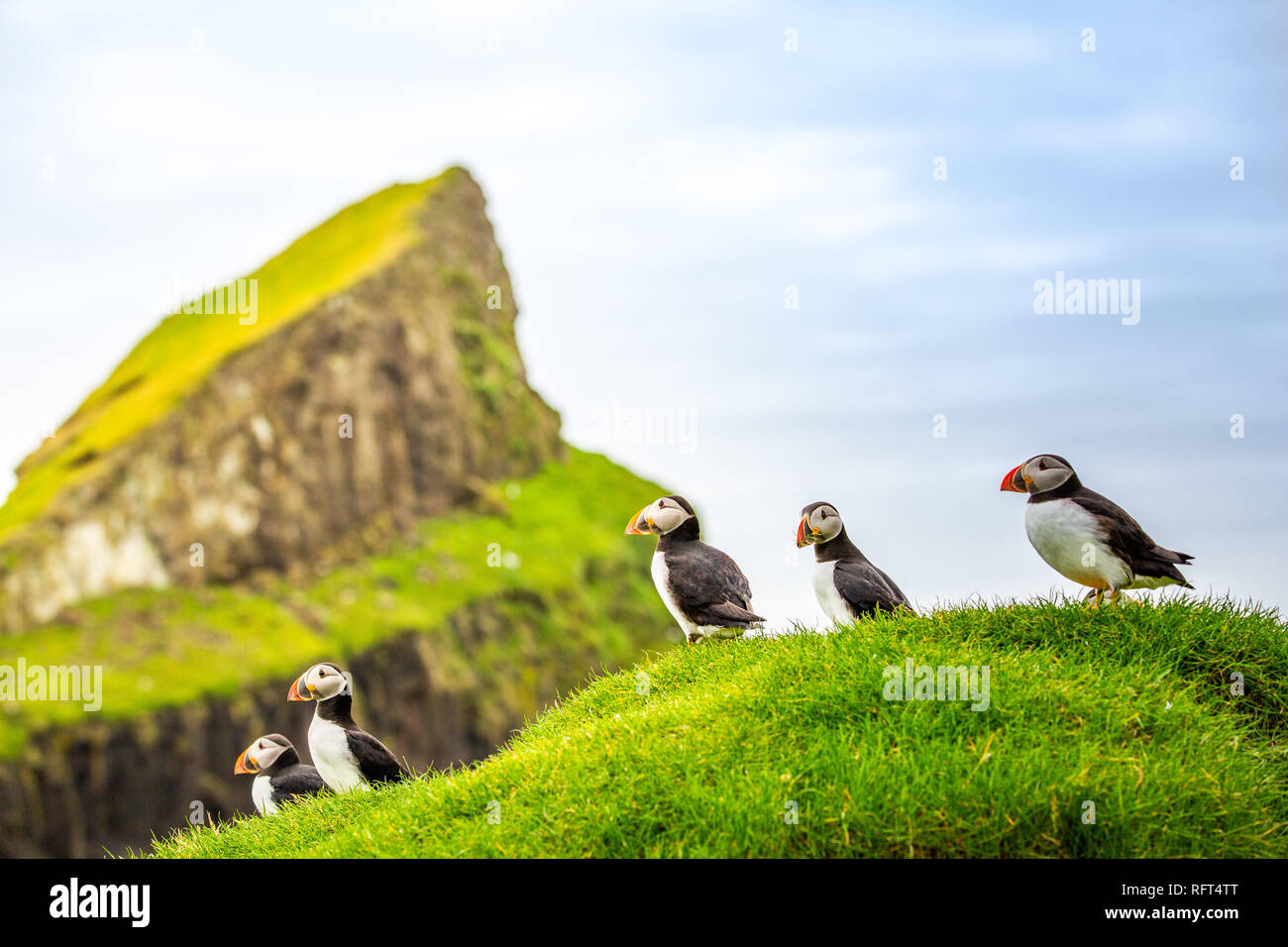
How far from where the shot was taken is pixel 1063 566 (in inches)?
333

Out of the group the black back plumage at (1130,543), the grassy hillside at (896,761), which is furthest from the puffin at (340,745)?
the black back plumage at (1130,543)

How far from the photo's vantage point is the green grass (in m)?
27.1

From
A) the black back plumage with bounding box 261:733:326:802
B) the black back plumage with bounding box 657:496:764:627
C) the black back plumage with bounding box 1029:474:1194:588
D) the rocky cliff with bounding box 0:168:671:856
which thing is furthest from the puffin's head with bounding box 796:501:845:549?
the rocky cliff with bounding box 0:168:671:856

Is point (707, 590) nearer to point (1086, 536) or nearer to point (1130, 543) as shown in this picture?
point (1086, 536)

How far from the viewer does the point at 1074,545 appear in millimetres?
8258

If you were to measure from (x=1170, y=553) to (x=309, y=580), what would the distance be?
2427 centimetres

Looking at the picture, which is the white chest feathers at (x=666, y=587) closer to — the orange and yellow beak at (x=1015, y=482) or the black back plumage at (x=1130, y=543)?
the orange and yellow beak at (x=1015, y=482)

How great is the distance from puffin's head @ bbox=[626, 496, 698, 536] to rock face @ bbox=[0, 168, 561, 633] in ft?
67.0

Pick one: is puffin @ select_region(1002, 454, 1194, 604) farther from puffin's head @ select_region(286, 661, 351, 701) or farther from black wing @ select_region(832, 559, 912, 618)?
puffin's head @ select_region(286, 661, 351, 701)

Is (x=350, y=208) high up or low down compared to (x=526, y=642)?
up

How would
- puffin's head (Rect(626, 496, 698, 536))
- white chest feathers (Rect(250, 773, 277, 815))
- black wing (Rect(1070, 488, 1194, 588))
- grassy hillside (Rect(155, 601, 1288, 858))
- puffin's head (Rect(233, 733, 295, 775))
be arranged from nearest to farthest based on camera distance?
grassy hillside (Rect(155, 601, 1288, 858)) → black wing (Rect(1070, 488, 1194, 588)) → puffin's head (Rect(626, 496, 698, 536)) → white chest feathers (Rect(250, 773, 277, 815)) → puffin's head (Rect(233, 733, 295, 775))
